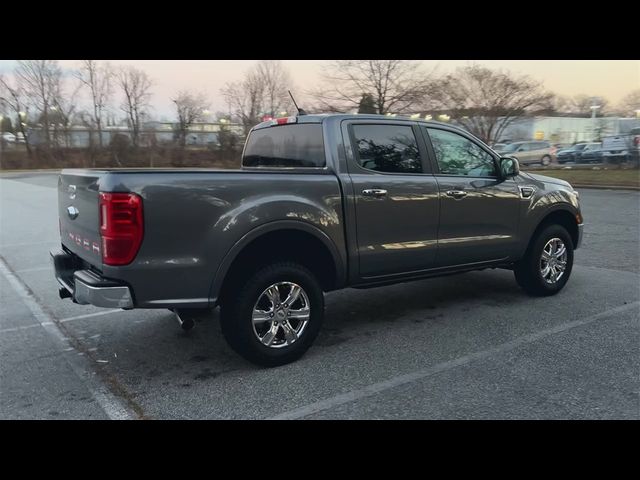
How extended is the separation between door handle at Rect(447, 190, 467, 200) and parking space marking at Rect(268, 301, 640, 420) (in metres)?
1.41

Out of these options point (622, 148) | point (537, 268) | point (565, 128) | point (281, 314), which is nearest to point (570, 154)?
point (622, 148)

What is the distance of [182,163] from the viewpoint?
1446 inches

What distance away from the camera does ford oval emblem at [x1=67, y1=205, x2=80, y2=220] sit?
12.8 ft

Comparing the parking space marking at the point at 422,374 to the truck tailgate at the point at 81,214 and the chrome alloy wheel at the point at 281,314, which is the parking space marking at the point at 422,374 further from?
the truck tailgate at the point at 81,214

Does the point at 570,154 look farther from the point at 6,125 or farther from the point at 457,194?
the point at 6,125

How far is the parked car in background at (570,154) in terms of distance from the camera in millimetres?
30792

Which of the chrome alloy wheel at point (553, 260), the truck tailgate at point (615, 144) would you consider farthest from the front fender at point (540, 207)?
the truck tailgate at point (615, 144)

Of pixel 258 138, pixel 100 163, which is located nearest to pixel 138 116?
pixel 100 163

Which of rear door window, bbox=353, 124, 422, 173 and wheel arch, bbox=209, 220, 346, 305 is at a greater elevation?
rear door window, bbox=353, 124, 422, 173

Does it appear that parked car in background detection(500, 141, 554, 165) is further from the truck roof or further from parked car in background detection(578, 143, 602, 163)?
the truck roof

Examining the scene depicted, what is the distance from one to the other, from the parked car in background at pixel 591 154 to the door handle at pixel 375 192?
28.4 m

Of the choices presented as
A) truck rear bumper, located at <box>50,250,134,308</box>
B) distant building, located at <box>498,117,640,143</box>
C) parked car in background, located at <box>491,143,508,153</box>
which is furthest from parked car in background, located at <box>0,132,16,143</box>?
truck rear bumper, located at <box>50,250,134,308</box>
